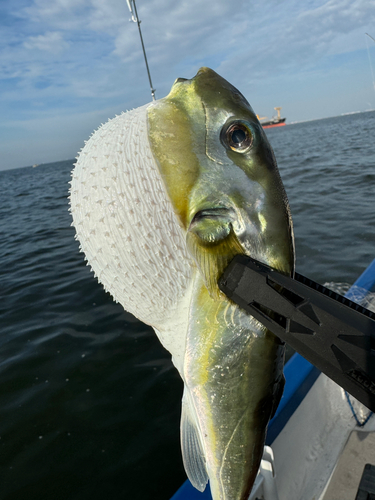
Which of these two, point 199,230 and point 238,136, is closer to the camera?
point 199,230

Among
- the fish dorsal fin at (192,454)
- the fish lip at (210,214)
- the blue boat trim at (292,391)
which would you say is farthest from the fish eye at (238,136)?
the blue boat trim at (292,391)

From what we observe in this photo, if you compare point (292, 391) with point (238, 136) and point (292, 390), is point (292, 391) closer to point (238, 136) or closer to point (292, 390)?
point (292, 390)

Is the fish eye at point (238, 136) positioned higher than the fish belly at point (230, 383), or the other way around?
the fish eye at point (238, 136)

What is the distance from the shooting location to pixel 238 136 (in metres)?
1.21

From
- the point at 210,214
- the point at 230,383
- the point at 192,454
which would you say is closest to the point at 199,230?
the point at 210,214

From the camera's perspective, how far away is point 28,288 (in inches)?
328

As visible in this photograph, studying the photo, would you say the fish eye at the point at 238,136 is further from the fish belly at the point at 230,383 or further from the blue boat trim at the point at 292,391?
the blue boat trim at the point at 292,391

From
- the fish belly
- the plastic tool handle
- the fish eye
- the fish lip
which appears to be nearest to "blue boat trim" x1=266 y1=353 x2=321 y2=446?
the fish belly

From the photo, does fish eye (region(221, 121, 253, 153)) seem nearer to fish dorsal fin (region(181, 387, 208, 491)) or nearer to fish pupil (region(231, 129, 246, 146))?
fish pupil (region(231, 129, 246, 146))

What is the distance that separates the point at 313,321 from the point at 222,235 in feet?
1.28

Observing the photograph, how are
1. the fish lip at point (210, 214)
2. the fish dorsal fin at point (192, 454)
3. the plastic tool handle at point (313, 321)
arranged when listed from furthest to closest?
the fish dorsal fin at point (192, 454) → the fish lip at point (210, 214) → the plastic tool handle at point (313, 321)

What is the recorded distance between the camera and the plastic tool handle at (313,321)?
2.89 feet

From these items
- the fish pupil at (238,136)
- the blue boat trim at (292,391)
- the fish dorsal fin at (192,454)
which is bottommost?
the blue boat trim at (292,391)

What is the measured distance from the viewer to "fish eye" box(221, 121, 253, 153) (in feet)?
3.92
